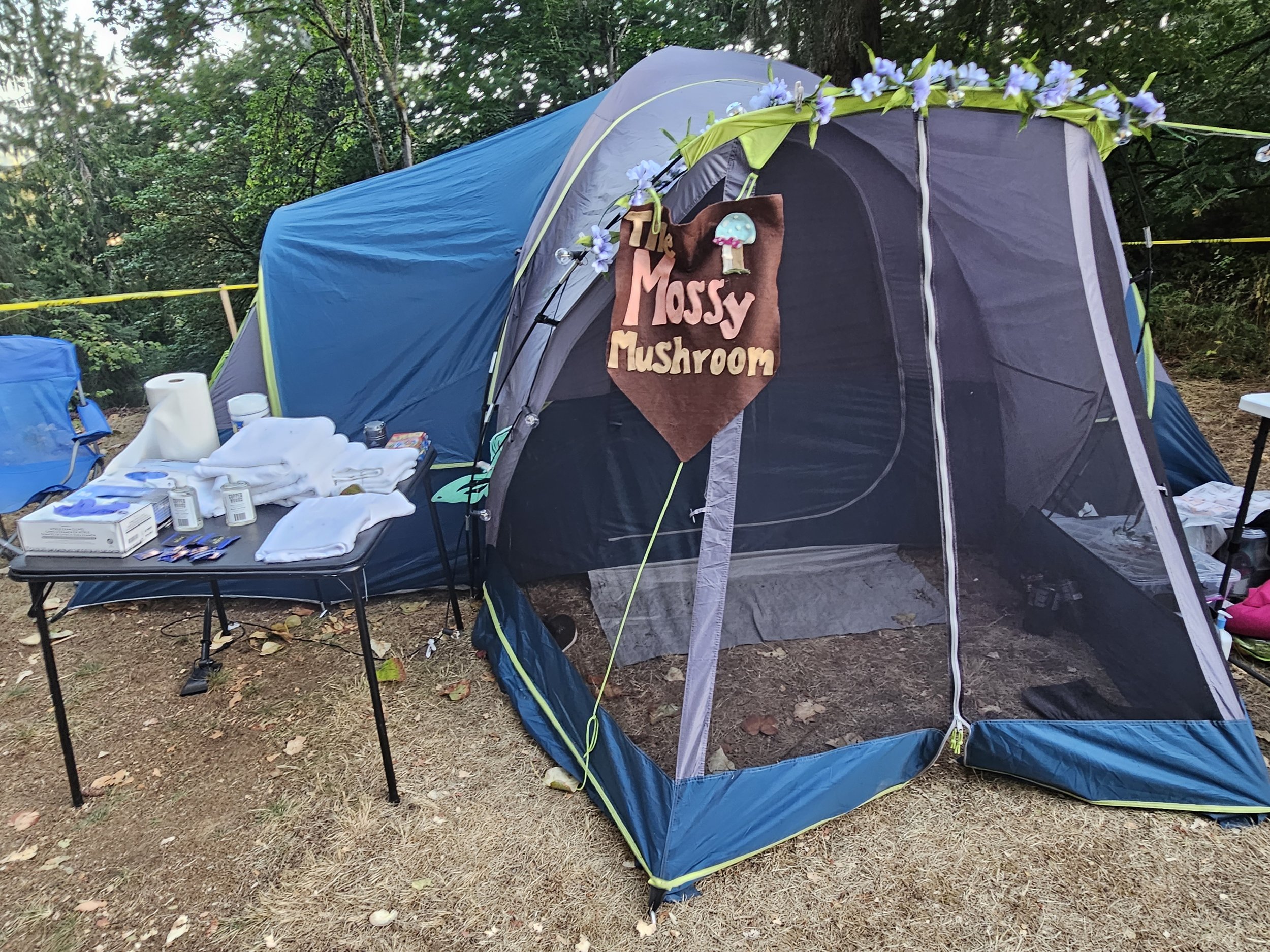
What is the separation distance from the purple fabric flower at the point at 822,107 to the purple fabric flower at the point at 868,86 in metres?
0.06

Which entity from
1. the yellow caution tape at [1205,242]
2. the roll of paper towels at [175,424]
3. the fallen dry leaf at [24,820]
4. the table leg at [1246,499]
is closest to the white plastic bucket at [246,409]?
the roll of paper towels at [175,424]

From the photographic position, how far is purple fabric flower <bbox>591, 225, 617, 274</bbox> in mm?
1939

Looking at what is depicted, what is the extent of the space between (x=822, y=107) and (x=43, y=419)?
144 inches

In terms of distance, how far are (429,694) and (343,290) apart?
1.59 metres

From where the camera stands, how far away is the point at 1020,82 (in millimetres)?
1779

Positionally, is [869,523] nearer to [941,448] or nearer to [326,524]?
[941,448]

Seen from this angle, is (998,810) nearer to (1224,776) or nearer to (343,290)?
(1224,776)

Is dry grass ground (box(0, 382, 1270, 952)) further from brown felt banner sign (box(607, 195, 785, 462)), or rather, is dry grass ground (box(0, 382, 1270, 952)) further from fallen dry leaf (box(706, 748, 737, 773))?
brown felt banner sign (box(607, 195, 785, 462))

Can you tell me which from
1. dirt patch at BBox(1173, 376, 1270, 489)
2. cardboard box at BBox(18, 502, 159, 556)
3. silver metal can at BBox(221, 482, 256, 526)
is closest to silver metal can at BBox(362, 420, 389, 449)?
silver metal can at BBox(221, 482, 256, 526)

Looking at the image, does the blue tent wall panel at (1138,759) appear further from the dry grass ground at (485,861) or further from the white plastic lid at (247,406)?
the white plastic lid at (247,406)

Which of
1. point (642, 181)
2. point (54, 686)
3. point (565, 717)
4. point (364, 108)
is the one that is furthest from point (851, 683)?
point (364, 108)

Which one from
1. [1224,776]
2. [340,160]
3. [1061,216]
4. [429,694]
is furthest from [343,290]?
[340,160]

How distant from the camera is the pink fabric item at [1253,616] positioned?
2.53 m

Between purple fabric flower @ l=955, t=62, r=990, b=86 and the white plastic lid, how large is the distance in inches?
87.5
